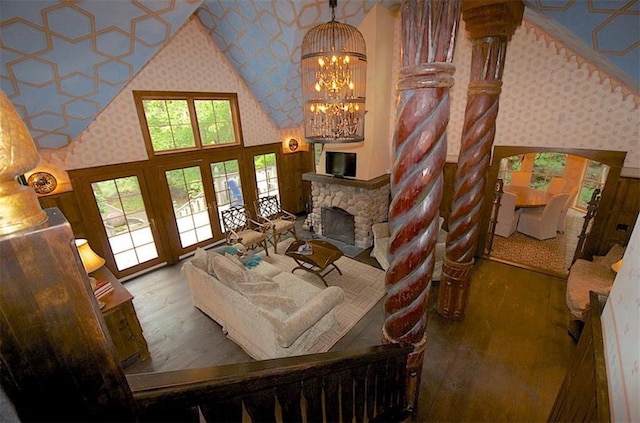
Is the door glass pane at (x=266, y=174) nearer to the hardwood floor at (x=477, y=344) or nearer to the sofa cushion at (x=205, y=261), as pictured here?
the hardwood floor at (x=477, y=344)

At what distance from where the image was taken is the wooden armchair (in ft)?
16.8

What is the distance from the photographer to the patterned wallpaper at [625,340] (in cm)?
89

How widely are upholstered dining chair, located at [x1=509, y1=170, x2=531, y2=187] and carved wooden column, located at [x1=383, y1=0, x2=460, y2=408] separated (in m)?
7.00

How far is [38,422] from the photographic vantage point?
0.53m

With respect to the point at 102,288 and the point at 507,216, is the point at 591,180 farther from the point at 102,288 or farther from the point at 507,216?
the point at 102,288

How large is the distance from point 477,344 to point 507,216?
3425mm

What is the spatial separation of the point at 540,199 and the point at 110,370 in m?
7.25

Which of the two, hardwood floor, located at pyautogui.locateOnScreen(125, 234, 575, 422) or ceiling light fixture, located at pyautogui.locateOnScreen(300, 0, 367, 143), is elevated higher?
ceiling light fixture, located at pyautogui.locateOnScreen(300, 0, 367, 143)

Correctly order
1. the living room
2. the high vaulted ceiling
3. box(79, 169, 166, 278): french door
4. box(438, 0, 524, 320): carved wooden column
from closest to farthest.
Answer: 1. the high vaulted ceiling
2. box(438, 0, 524, 320): carved wooden column
3. the living room
4. box(79, 169, 166, 278): french door

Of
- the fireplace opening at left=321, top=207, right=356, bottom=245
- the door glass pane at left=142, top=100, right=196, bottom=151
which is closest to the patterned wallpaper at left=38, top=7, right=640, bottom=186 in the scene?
the door glass pane at left=142, top=100, right=196, bottom=151

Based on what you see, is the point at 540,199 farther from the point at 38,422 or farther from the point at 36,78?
the point at 36,78

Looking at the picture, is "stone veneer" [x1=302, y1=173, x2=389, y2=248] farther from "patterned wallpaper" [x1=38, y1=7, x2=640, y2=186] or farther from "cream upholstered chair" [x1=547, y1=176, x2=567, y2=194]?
"cream upholstered chair" [x1=547, y1=176, x2=567, y2=194]

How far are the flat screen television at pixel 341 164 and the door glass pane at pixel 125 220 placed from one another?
11.7 feet

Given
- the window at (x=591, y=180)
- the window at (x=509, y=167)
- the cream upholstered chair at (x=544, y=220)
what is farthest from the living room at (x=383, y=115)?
the window at (x=591, y=180)
